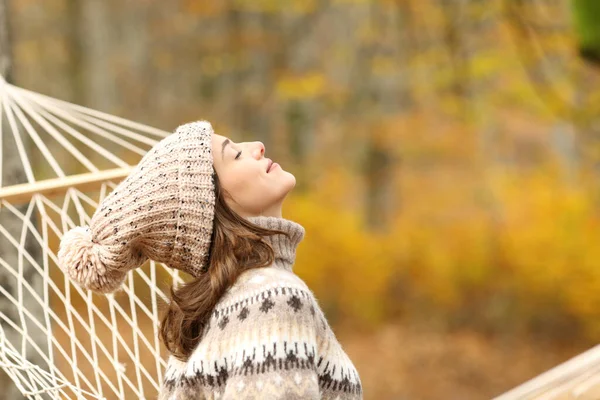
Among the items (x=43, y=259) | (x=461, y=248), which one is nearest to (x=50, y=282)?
(x=43, y=259)

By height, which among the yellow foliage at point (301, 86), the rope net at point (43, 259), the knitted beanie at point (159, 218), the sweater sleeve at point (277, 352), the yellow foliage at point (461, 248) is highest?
the yellow foliage at point (301, 86)

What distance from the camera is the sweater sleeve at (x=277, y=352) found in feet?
3.59

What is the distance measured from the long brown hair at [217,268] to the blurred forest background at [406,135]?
160 inches

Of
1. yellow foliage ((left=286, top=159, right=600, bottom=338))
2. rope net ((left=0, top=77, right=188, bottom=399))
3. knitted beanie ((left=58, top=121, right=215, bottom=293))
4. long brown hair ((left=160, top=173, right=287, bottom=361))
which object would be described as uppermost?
yellow foliage ((left=286, top=159, right=600, bottom=338))

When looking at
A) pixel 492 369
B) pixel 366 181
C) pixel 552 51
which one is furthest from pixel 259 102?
pixel 492 369

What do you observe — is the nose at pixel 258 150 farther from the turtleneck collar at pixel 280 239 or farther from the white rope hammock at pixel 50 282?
the white rope hammock at pixel 50 282

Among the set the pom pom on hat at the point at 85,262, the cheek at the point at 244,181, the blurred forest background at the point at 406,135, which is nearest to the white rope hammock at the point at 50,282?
the pom pom on hat at the point at 85,262

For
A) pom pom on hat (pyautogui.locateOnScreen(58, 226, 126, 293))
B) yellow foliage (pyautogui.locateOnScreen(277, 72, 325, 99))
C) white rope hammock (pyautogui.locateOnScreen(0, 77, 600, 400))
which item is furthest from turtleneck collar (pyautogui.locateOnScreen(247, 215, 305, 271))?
yellow foliage (pyautogui.locateOnScreen(277, 72, 325, 99))

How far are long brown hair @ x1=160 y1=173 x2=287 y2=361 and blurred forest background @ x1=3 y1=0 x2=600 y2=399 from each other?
406 centimetres

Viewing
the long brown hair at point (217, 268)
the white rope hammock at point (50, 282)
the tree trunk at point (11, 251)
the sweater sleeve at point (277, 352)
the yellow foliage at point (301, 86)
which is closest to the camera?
the sweater sleeve at point (277, 352)

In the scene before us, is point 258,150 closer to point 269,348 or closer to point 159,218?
point 159,218

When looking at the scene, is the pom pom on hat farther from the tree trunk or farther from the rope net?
the tree trunk

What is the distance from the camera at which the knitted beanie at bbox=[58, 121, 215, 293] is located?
123 cm

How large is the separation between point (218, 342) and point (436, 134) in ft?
15.5
